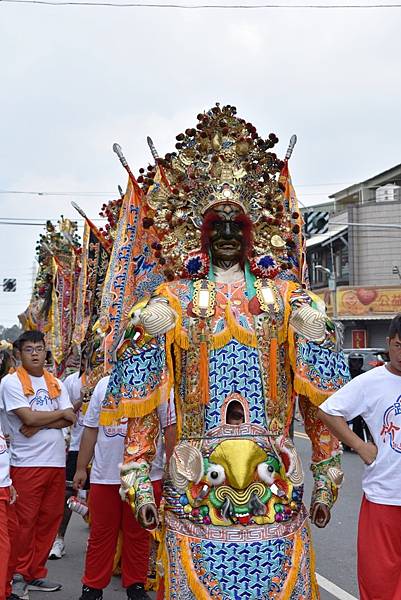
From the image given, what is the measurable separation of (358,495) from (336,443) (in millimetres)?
6872

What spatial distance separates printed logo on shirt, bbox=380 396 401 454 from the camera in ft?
13.9

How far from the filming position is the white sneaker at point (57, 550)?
25.0 ft

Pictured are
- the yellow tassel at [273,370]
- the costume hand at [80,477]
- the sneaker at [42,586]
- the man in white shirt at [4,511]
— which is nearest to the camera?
the yellow tassel at [273,370]

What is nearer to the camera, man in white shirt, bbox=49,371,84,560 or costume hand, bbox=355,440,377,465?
costume hand, bbox=355,440,377,465

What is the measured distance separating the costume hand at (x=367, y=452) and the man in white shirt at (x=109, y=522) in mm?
1804

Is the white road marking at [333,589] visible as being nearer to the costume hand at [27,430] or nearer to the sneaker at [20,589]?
the sneaker at [20,589]

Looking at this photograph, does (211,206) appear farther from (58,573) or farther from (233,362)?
(58,573)

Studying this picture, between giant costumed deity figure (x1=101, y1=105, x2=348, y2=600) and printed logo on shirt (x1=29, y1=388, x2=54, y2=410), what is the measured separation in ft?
7.80

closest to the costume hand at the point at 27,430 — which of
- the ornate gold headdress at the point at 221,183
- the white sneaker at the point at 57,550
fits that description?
the white sneaker at the point at 57,550

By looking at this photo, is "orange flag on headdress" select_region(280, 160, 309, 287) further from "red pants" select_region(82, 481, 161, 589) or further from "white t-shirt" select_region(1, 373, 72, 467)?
"white t-shirt" select_region(1, 373, 72, 467)

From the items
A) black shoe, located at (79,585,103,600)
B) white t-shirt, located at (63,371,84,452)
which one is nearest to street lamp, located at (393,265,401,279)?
white t-shirt, located at (63,371,84,452)

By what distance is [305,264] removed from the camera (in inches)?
208

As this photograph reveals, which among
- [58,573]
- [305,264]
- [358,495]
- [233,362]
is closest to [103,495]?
[58,573]

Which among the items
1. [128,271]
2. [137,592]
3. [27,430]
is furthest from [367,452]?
[27,430]
